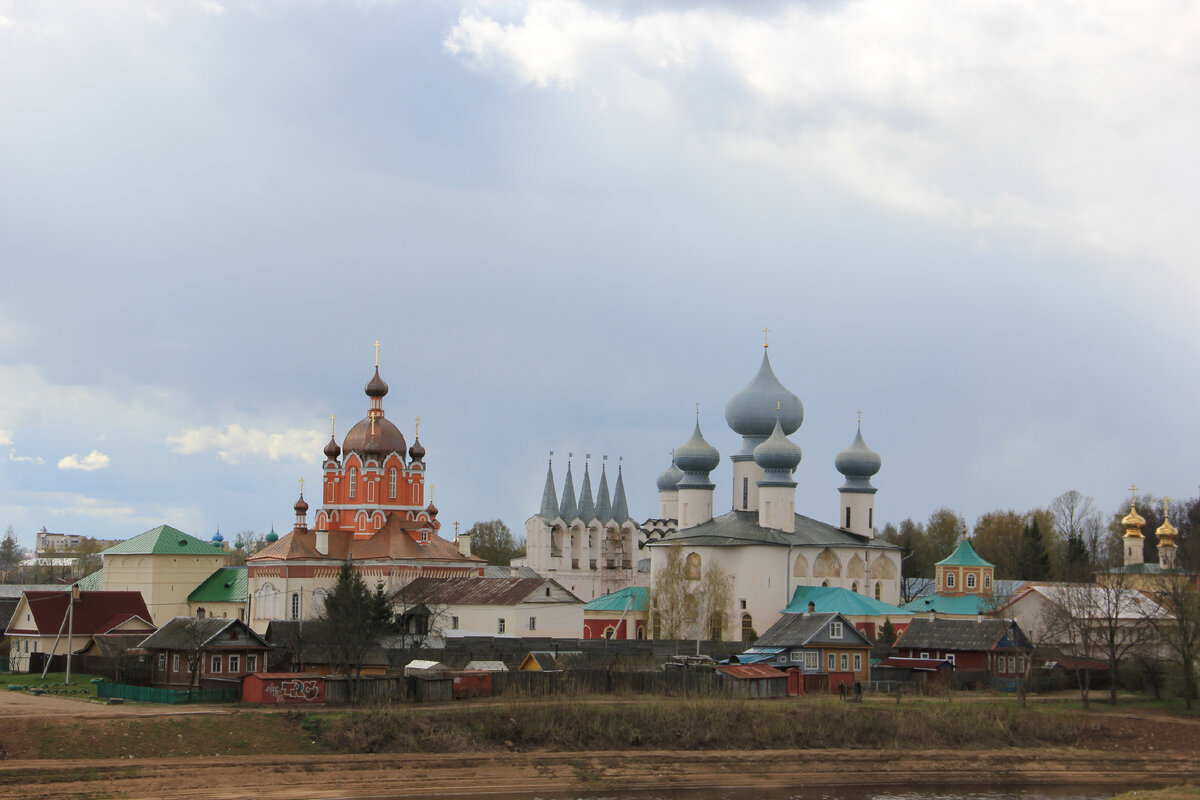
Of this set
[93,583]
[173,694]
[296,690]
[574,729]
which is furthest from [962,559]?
[93,583]

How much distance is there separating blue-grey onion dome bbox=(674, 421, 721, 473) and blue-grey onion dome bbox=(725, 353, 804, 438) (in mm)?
1494

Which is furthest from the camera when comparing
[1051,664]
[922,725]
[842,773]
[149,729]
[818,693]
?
[1051,664]

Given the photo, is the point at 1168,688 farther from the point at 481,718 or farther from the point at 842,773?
the point at 481,718

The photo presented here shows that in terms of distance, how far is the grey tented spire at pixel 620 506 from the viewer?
83875 mm

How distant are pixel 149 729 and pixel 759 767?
45.6 feet

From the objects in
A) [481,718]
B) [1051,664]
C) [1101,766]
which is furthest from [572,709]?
[1051,664]

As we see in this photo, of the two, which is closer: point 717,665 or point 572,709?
point 572,709

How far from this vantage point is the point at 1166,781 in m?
35.0

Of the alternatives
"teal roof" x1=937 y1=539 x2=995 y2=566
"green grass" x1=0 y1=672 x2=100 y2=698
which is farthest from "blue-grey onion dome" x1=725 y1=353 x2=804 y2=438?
"green grass" x1=0 y1=672 x2=100 y2=698

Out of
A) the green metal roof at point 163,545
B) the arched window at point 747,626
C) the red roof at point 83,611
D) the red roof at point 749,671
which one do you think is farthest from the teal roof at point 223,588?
the red roof at point 749,671

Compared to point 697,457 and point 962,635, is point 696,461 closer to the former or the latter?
point 697,457

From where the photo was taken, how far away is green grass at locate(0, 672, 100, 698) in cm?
3984

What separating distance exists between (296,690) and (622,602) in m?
22.3

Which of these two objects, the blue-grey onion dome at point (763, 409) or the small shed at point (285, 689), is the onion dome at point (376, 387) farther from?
the small shed at point (285, 689)
